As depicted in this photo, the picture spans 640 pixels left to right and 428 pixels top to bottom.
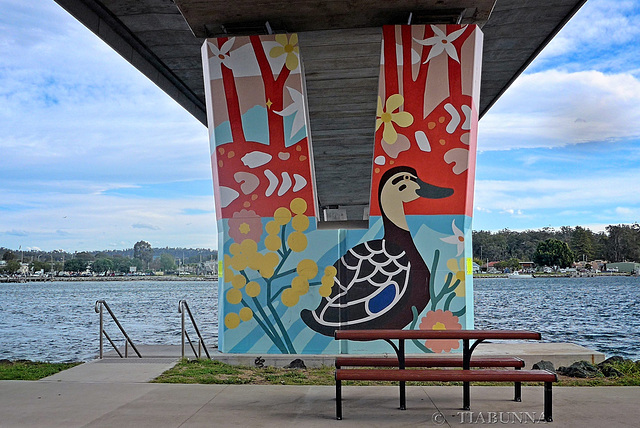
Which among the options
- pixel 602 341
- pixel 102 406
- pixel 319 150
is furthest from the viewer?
pixel 602 341

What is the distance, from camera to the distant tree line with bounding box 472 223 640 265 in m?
108

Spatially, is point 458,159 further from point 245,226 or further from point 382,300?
point 245,226

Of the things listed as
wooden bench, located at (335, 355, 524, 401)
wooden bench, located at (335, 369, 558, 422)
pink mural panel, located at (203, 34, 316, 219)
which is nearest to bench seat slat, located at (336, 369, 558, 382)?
wooden bench, located at (335, 369, 558, 422)

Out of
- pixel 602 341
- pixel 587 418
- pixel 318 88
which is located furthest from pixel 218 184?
pixel 602 341

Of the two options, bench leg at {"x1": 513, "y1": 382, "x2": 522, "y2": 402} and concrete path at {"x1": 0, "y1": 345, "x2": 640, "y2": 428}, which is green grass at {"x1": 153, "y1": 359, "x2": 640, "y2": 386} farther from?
bench leg at {"x1": 513, "y1": 382, "x2": 522, "y2": 402}

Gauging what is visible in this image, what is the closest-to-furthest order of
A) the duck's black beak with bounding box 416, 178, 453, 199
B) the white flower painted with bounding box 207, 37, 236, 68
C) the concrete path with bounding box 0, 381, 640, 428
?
1. the concrete path with bounding box 0, 381, 640, 428
2. the duck's black beak with bounding box 416, 178, 453, 199
3. the white flower painted with bounding box 207, 37, 236, 68

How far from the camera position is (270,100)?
991cm

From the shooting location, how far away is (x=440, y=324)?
941 cm

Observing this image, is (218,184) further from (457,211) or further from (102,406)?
(102,406)

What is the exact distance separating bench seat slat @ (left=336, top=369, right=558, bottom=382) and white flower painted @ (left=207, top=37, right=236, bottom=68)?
241 inches

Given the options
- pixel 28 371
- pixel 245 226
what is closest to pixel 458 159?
pixel 245 226

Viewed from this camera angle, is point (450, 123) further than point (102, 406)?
Yes

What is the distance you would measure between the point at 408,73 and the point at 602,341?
19086 millimetres

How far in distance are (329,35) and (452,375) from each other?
398 inches
